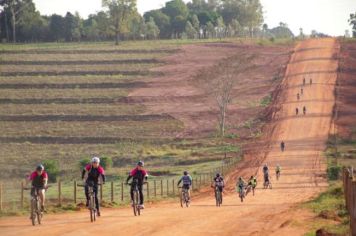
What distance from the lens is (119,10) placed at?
501 ft

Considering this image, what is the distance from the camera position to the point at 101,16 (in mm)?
155625

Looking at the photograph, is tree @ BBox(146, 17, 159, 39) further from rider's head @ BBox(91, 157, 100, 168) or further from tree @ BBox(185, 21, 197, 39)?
rider's head @ BBox(91, 157, 100, 168)

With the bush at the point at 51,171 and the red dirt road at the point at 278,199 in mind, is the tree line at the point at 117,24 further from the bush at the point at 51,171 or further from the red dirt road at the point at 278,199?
the bush at the point at 51,171

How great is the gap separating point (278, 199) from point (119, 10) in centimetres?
11532

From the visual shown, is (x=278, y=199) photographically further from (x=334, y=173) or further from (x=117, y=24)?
(x=117, y=24)

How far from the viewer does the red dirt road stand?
70.8 ft

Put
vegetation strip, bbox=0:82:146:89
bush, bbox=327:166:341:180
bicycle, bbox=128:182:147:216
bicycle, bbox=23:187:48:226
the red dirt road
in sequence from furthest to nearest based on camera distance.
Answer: vegetation strip, bbox=0:82:146:89 < bush, bbox=327:166:341:180 < bicycle, bbox=128:182:147:216 < bicycle, bbox=23:187:48:226 < the red dirt road

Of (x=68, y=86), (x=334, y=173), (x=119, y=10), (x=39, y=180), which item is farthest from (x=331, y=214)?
(x=119, y=10)

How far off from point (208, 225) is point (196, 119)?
7194 cm

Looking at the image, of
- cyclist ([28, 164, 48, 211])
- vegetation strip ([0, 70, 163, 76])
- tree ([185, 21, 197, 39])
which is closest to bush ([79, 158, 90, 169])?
cyclist ([28, 164, 48, 211])

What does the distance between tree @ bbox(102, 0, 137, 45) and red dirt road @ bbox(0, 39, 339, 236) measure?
Result: 35.5 m

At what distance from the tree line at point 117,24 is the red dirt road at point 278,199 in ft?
122

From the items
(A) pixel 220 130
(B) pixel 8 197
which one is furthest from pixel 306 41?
(B) pixel 8 197

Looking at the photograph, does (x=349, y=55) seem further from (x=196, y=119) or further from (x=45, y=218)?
(x=45, y=218)
